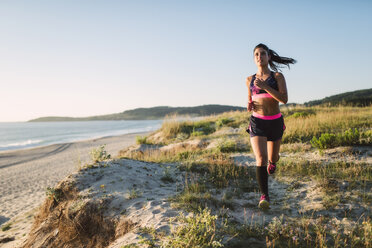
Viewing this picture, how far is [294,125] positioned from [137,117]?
13288 centimetres

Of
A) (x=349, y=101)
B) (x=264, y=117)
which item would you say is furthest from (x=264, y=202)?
(x=349, y=101)

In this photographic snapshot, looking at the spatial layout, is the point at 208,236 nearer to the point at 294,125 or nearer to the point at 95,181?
the point at 95,181

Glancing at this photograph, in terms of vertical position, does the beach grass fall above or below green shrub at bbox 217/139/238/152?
below

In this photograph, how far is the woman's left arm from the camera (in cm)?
343

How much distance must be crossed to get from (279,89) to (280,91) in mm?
41

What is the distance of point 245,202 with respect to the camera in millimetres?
4293

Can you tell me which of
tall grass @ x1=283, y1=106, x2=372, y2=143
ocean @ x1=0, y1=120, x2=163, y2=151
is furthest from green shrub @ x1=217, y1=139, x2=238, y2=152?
ocean @ x1=0, y1=120, x2=163, y2=151

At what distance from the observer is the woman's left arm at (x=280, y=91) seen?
11.2ft

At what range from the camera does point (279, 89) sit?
356 cm

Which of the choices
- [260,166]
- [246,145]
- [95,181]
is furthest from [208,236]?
[246,145]

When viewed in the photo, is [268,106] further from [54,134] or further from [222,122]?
[54,134]

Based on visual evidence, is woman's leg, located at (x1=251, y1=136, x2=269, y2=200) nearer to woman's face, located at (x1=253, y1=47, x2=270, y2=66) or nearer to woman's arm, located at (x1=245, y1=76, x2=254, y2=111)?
woman's arm, located at (x1=245, y1=76, x2=254, y2=111)

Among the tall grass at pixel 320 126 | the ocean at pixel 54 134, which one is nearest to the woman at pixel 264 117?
the tall grass at pixel 320 126

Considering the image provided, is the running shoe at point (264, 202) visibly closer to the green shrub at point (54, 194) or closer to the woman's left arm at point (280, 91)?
the woman's left arm at point (280, 91)
